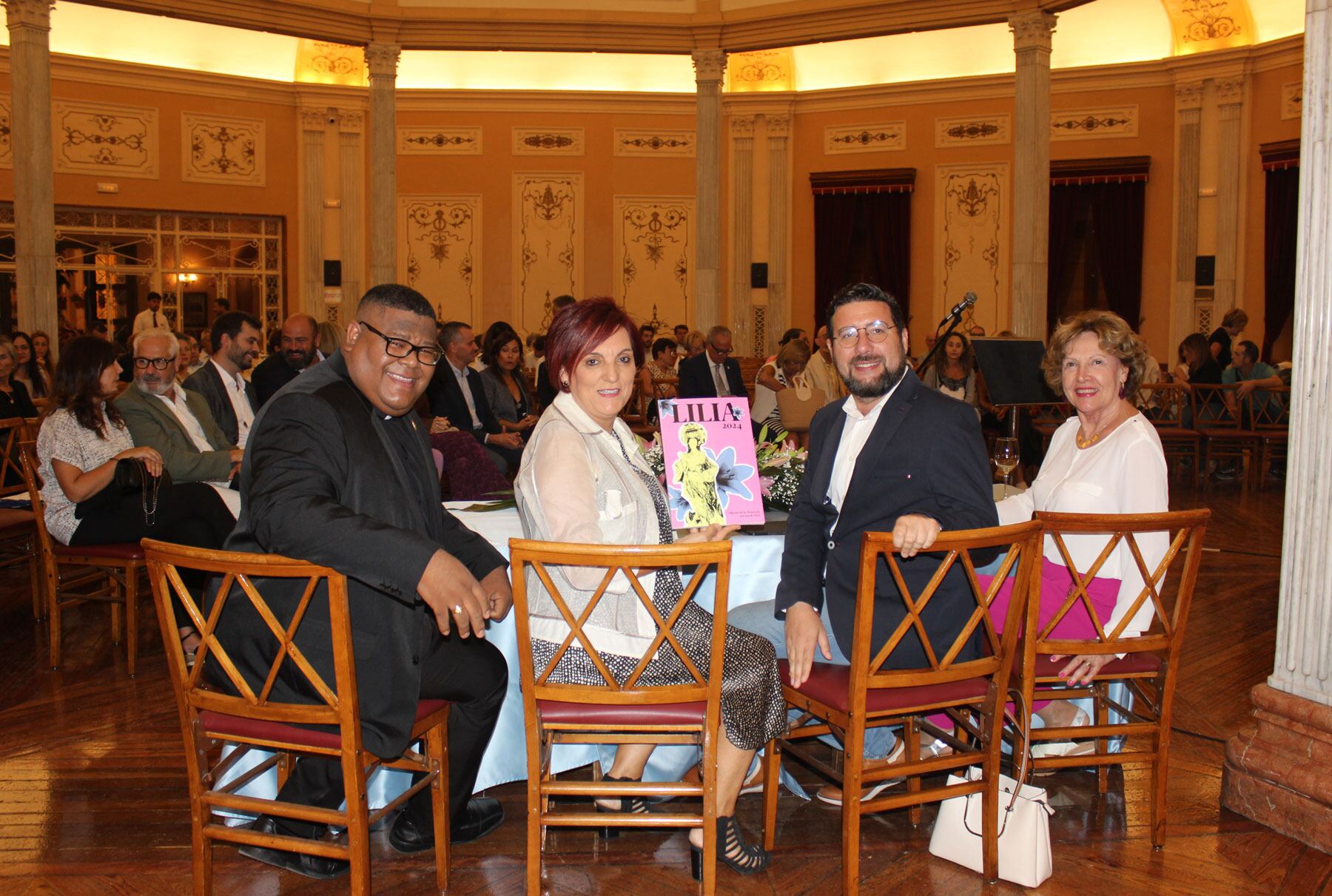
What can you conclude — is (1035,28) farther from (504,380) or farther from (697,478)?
(697,478)

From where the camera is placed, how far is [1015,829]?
2641 mm

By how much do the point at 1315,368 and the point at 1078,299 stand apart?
468 inches

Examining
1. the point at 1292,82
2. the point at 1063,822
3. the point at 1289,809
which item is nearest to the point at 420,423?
the point at 1063,822

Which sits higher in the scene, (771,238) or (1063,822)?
(771,238)

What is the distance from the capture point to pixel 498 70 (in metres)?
14.9

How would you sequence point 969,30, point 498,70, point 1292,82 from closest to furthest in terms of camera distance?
point 1292,82, point 969,30, point 498,70

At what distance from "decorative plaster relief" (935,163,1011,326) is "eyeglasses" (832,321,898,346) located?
1178cm

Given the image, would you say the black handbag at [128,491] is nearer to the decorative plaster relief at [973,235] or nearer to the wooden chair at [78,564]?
the wooden chair at [78,564]

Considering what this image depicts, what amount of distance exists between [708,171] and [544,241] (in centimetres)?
363

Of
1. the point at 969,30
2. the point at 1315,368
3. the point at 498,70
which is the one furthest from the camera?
the point at 498,70

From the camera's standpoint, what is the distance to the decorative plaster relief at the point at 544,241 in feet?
49.1

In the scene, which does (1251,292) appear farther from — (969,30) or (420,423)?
(420,423)

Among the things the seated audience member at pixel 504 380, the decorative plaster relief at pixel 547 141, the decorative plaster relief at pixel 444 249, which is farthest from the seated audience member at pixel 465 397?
the decorative plaster relief at pixel 547 141

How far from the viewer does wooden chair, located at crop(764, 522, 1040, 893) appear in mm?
2363
